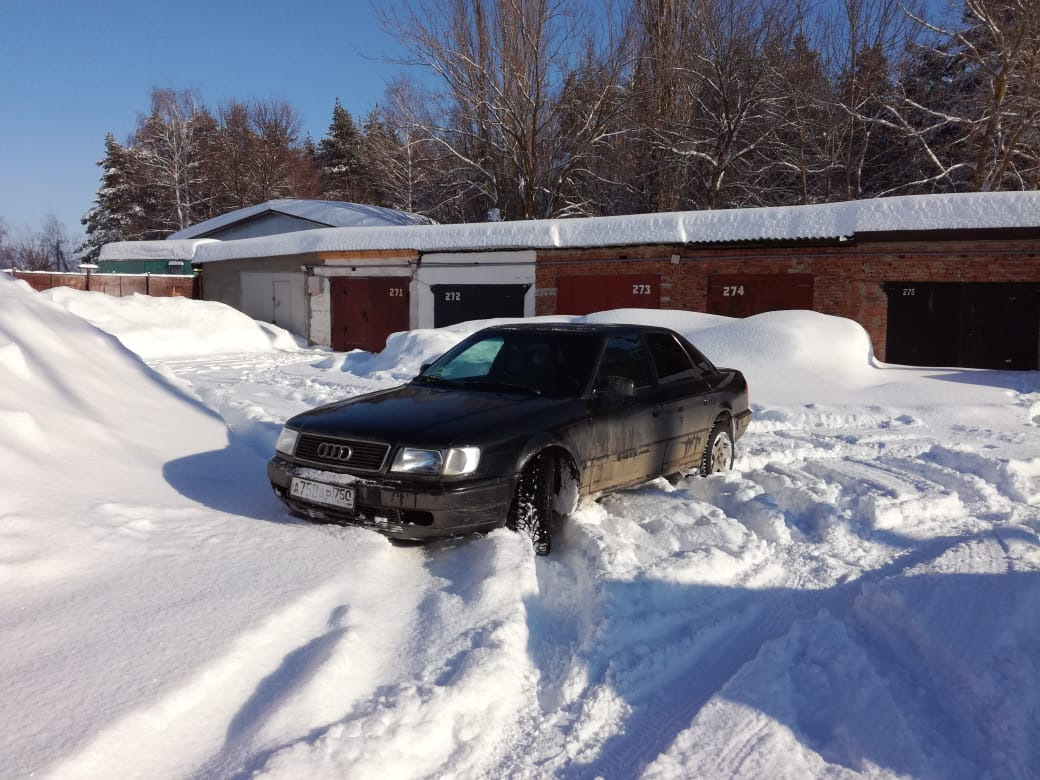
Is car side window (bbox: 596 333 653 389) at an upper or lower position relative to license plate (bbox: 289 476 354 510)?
upper

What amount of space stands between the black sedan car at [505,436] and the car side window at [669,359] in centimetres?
1

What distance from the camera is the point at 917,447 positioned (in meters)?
8.59

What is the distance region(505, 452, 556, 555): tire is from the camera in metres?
4.74

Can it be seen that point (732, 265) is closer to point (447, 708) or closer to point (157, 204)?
point (447, 708)

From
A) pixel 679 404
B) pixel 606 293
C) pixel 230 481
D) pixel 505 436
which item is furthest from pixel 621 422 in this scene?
pixel 606 293

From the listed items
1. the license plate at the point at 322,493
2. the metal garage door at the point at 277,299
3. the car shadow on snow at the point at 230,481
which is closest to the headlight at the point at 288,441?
the license plate at the point at 322,493

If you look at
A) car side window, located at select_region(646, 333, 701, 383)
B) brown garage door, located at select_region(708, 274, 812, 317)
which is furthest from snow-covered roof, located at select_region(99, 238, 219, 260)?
car side window, located at select_region(646, 333, 701, 383)

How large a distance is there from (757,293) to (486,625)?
1425 centimetres

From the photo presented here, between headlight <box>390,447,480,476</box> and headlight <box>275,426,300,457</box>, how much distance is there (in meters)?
0.82

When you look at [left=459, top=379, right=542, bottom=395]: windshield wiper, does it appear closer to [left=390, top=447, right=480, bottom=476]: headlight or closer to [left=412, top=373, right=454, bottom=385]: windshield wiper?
[left=412, top=373, right=454, bottom=385]: windshield wiper

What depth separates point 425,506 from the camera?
4.41m

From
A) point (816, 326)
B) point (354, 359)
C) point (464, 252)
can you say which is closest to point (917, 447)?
point (816, 326)

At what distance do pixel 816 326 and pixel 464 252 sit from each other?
8.93 m

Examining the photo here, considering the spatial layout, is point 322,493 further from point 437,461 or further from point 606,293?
point 606,293
